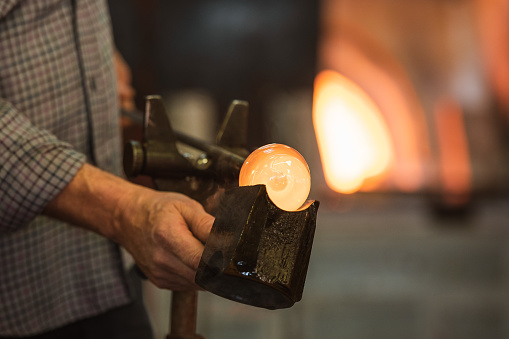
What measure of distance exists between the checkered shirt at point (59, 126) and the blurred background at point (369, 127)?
1.10 m

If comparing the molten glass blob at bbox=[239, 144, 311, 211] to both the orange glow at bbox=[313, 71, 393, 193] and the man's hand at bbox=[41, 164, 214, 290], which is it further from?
the orange glow at bbox=[313, 71, 393, 193]

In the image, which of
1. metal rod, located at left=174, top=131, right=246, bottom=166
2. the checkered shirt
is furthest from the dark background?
metal rod, located at left=174, top=131, right=246, bottom=166

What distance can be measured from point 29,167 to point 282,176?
0.30 meters

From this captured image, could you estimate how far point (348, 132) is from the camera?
7.00ft

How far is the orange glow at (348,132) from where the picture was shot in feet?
6.86

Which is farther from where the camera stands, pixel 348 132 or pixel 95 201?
pixel 348 132

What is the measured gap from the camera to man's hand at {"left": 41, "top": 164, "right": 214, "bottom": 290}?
1.63 feet

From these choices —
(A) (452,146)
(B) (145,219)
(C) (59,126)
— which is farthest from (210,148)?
(A) (452,146)

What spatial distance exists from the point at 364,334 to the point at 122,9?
1388 millimetres

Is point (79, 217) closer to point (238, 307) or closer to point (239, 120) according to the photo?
point (239, 120)

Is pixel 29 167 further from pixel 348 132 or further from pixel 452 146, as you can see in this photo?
pixel 452 146

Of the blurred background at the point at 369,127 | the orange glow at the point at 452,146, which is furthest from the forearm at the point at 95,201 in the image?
the orange glow at the point at 452,146

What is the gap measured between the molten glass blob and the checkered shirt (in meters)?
0.32

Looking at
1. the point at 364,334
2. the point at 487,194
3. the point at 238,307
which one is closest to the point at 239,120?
the point at 238,307
